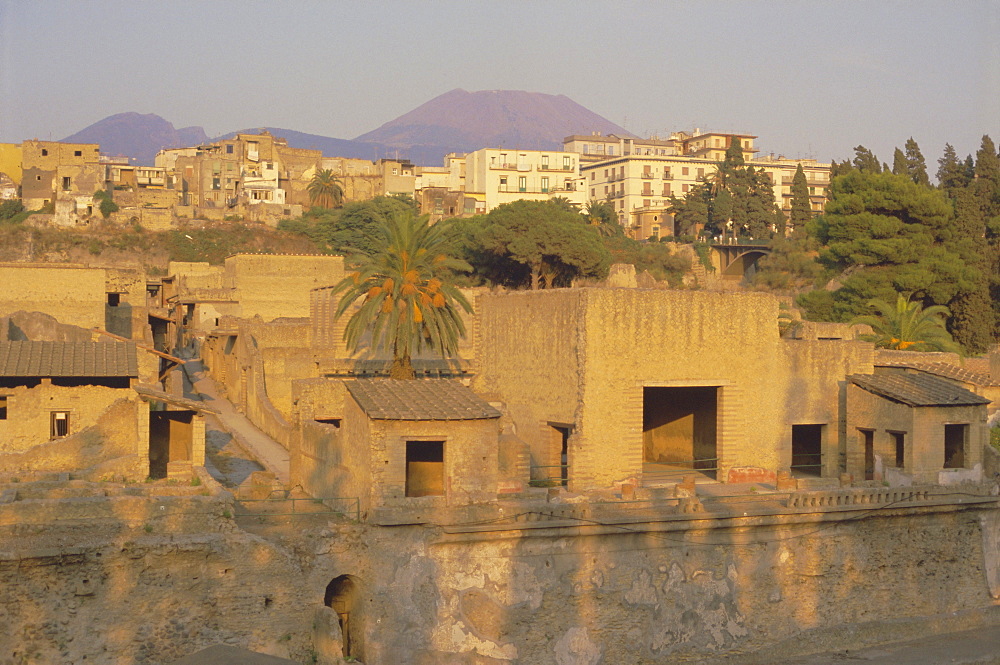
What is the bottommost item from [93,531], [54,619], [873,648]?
[873,648]

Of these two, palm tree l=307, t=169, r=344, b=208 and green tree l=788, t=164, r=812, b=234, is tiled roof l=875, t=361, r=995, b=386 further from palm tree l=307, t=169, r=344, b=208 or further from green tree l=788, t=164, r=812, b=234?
palm tree l=307, t=169, r=344, b=208

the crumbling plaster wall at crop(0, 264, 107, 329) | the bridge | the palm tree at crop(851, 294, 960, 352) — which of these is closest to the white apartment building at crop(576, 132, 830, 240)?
the bridge

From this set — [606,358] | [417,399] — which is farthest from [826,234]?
[417,399]

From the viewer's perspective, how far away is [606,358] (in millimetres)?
22766

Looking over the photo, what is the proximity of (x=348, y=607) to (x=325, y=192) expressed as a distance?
248 ft

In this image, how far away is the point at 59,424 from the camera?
23766 mm

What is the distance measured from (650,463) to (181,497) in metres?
13.4

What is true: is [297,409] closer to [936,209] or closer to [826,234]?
[936,209]

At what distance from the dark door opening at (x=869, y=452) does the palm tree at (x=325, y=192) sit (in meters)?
70.2

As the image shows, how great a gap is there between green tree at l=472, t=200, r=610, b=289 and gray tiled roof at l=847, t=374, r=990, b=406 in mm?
29510

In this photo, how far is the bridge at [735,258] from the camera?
74.9m

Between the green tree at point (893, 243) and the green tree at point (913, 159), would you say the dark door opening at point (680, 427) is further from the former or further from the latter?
the green tree at point (913, 159)

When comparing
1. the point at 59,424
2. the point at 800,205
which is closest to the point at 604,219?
the point at 800,205

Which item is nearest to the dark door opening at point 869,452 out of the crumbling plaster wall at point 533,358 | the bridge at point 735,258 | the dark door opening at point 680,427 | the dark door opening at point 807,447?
the dark door opening at point 807,447
